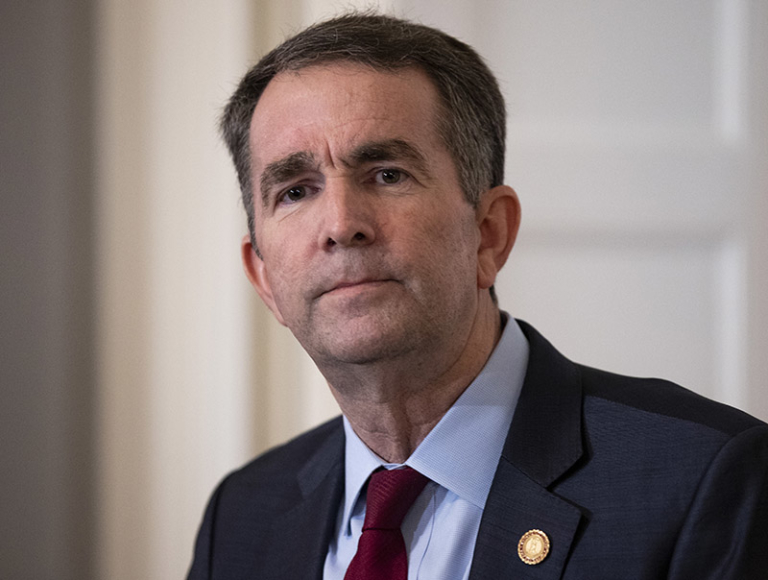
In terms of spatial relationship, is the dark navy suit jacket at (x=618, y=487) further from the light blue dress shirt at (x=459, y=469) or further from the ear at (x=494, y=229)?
the ear at (x=494, y=229)

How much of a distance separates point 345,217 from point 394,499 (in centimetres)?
45

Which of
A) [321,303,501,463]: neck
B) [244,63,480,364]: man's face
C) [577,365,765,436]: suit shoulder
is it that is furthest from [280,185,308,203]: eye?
[577,365,765,436]: suit shoulder

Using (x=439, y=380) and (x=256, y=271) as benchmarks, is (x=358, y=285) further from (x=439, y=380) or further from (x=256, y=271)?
(x=256, y=271)

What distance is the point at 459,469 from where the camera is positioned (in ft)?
4.05

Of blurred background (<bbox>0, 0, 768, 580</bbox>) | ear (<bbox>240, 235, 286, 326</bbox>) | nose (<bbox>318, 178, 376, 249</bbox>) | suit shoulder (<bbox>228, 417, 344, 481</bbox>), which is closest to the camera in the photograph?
nose (<bbox>318, 178, 376, 249</bbox>)

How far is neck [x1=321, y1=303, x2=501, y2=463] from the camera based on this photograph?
1237 millimetres

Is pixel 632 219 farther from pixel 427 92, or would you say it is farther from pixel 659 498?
pixel 659 498

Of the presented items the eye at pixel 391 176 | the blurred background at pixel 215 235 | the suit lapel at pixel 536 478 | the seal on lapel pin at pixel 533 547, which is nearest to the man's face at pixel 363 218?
the eye at pixel 391 176

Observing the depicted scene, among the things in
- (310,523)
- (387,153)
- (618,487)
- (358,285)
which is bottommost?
(310,523)

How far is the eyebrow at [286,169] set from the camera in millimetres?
1230

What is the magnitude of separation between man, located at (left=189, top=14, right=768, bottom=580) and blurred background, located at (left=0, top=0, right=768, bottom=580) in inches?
19.2

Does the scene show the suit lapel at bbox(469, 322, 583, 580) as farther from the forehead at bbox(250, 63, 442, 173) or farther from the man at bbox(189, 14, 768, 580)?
the forehead at bbox(250, 63, 442, 173)

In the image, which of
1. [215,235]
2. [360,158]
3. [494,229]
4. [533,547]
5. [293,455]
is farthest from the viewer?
[215,235]

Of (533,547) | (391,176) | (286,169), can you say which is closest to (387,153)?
(391,176)
